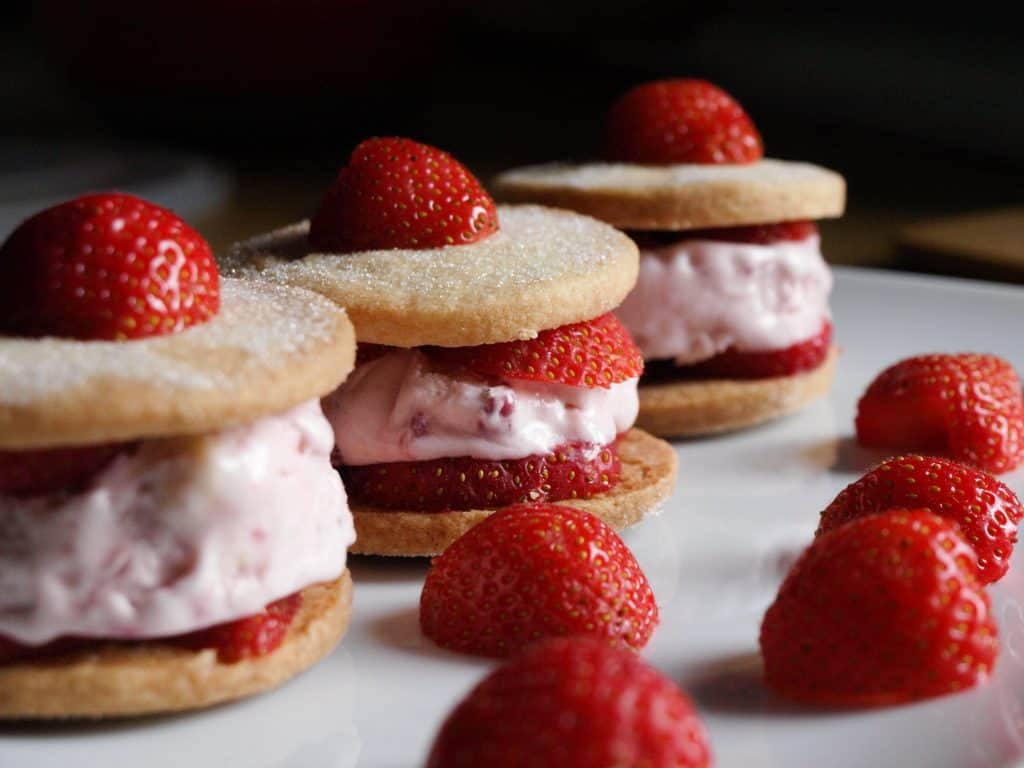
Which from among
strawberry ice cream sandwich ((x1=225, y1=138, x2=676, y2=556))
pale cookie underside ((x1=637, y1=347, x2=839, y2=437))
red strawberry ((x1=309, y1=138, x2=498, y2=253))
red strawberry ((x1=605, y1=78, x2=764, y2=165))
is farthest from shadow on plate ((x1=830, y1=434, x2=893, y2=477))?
red strawberry ((x1=309, y1=138, x2=498, y2=253))

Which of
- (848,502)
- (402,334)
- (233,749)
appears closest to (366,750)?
(233,749)

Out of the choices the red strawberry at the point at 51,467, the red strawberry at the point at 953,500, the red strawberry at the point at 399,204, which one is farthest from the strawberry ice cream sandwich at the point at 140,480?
the red strawberry at the point at 953,500

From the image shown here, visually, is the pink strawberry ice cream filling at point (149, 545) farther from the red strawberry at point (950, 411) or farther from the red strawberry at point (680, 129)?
the red strawberry at point (680, 129)

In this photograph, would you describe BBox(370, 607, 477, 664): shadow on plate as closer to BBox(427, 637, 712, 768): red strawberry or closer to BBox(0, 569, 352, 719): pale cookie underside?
BBox(0, 569, 352, 719): pale cookie underside

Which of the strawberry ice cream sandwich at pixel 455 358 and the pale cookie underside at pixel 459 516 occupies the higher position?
the strawberry ice cream sandwich at pixel 455 358

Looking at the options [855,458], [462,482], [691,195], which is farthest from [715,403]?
[462,482]

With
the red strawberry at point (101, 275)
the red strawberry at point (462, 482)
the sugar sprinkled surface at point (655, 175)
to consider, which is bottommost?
the red strawberry at point (462, 482)
